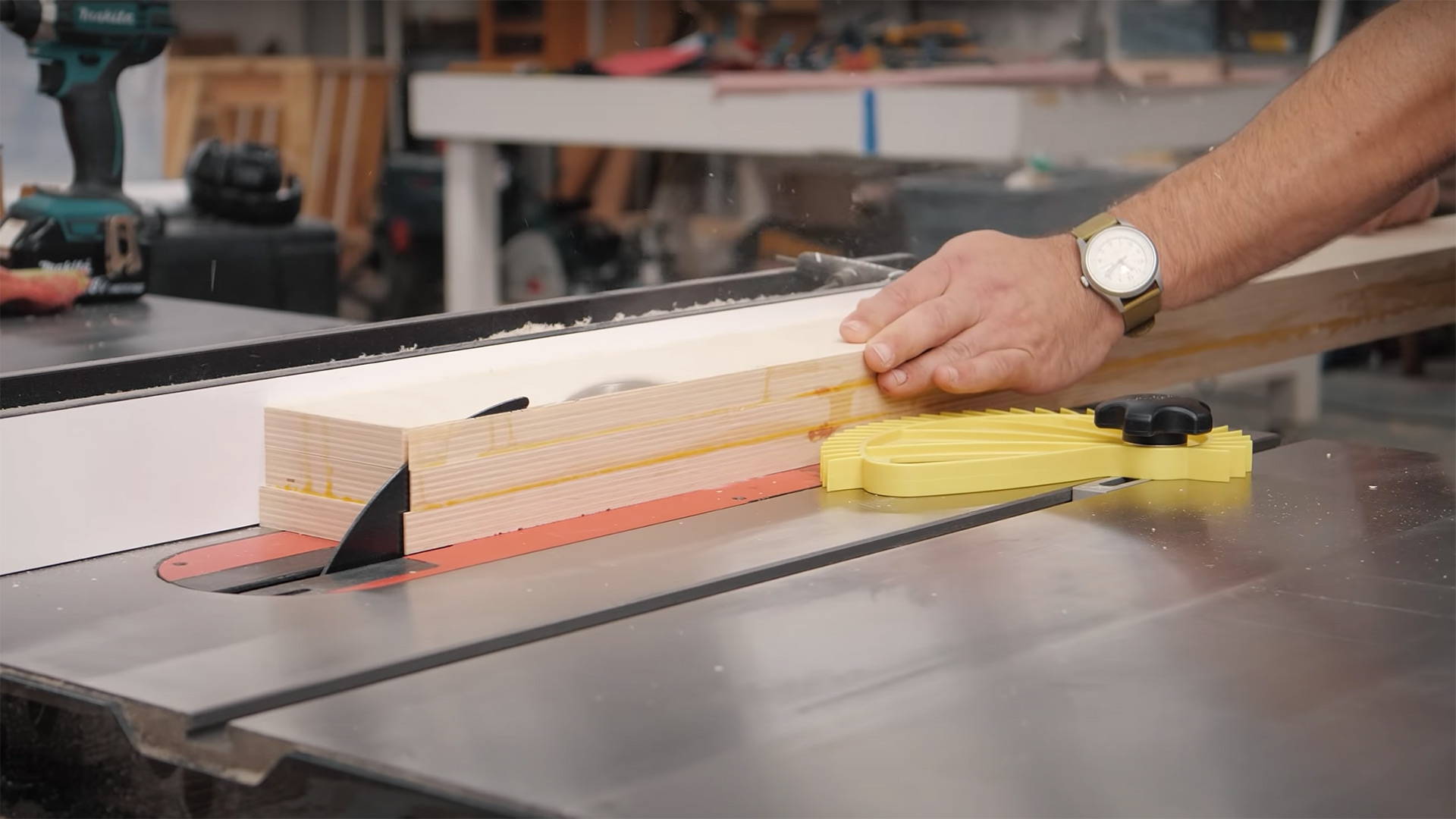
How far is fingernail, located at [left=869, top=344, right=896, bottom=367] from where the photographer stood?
1.05 m

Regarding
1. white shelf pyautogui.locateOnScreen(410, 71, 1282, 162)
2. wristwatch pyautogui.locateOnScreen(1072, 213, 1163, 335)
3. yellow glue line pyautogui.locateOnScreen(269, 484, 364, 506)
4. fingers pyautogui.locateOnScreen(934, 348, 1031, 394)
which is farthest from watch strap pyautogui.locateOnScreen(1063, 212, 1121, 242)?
white shelf pyautogui.locateOnScreen(410, 71, 1282, 162)

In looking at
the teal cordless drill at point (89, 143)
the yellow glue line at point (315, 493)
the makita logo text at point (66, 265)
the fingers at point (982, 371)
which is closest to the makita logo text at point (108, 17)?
the teal cordless drill at point (89, 143)

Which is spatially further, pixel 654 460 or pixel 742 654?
pixel 654 460

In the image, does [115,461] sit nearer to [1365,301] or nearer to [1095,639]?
[1095,639]

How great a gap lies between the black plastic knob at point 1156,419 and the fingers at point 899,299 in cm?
16

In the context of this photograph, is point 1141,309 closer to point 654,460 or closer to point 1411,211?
point 654,460

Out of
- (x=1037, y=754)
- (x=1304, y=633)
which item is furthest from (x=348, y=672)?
(x=1304, y=633)

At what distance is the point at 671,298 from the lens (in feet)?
4.30

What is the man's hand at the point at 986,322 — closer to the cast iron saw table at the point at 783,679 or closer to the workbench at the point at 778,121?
the cast iron saw table at the point at 783,679

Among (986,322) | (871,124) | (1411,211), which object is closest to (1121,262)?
(986,322)

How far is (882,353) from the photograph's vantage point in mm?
1050

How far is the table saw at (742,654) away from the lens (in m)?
0.55

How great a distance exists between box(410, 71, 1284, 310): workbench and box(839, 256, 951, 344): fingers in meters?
1.84

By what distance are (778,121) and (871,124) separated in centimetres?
21
